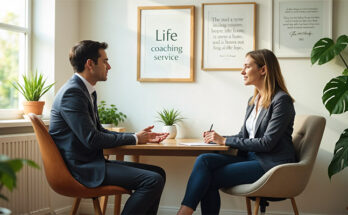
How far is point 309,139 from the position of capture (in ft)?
8.95

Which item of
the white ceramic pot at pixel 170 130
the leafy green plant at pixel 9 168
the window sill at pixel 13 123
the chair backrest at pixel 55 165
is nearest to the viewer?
the leafy green plant at pixel 9 168

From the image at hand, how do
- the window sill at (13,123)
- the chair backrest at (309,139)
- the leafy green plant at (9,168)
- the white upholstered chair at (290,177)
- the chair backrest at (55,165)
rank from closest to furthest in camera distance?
the leafy green plant at (9,168)
the chair backrest at (55,165)
the white upholstered chair at (290,177)
the chair backrest at (309,139)
the window sill at (13,123)

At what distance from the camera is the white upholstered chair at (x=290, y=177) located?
255 cm

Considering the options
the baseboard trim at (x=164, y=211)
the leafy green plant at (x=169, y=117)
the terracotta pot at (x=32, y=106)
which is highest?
the terracotta pot at (x=32, y=106)

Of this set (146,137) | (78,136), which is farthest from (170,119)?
(78,136)

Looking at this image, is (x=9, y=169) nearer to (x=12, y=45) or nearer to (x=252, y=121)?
(x=252, y=121)

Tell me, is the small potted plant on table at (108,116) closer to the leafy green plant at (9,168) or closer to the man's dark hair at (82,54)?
the man's dark hair at (82,54)

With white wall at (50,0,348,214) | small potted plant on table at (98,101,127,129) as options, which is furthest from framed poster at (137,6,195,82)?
small potted plant on table at (98,101,127,129)

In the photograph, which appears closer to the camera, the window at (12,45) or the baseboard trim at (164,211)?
the window at (12,45)

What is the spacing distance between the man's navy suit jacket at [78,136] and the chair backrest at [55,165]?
44 mm

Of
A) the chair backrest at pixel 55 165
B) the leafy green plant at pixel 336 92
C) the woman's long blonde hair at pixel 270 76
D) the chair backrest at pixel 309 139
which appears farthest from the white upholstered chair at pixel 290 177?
the chair backrest at pixel 55 165

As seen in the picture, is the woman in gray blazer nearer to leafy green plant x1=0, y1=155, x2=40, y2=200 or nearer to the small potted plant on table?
the small potted plant on table

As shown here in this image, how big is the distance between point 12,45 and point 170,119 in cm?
138

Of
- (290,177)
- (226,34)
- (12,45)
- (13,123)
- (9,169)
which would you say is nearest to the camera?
(9,169)
